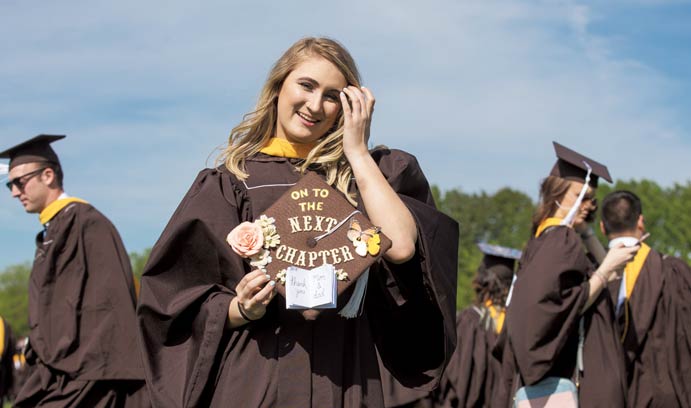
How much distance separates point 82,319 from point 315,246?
4.13 meters

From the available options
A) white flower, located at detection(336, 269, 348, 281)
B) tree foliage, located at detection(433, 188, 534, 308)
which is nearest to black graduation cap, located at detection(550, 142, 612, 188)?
white flower, located at detection(336, 269, 348, 281)

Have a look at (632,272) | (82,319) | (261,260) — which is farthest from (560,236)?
(261,260)

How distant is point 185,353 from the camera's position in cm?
348

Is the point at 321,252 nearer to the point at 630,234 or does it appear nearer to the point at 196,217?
the point at 196,217

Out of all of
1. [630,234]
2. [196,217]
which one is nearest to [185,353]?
[196,217]

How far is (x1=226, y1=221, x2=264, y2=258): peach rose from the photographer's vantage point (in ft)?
10.5

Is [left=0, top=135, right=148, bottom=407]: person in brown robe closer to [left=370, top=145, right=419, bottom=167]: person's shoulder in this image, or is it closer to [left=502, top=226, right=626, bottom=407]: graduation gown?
[left=502, top=226, right=626, bottom=407]: graduation gown

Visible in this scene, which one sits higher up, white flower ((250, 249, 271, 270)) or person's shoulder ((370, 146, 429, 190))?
person's shoulder ((370, 146, 429, 190))

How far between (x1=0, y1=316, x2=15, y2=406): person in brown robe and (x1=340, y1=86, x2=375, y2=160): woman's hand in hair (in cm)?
802

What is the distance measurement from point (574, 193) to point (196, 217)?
389 cm

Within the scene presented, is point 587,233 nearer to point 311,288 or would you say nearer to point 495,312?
point 495,312

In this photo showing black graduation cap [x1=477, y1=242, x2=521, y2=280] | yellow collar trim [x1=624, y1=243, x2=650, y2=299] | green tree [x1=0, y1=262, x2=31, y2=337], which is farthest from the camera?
green tree [x1=0, y1=262, x2=31, y2=337]

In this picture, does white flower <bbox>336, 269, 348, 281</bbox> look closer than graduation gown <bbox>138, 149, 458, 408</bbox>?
Yes

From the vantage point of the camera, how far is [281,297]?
3.37 metres
